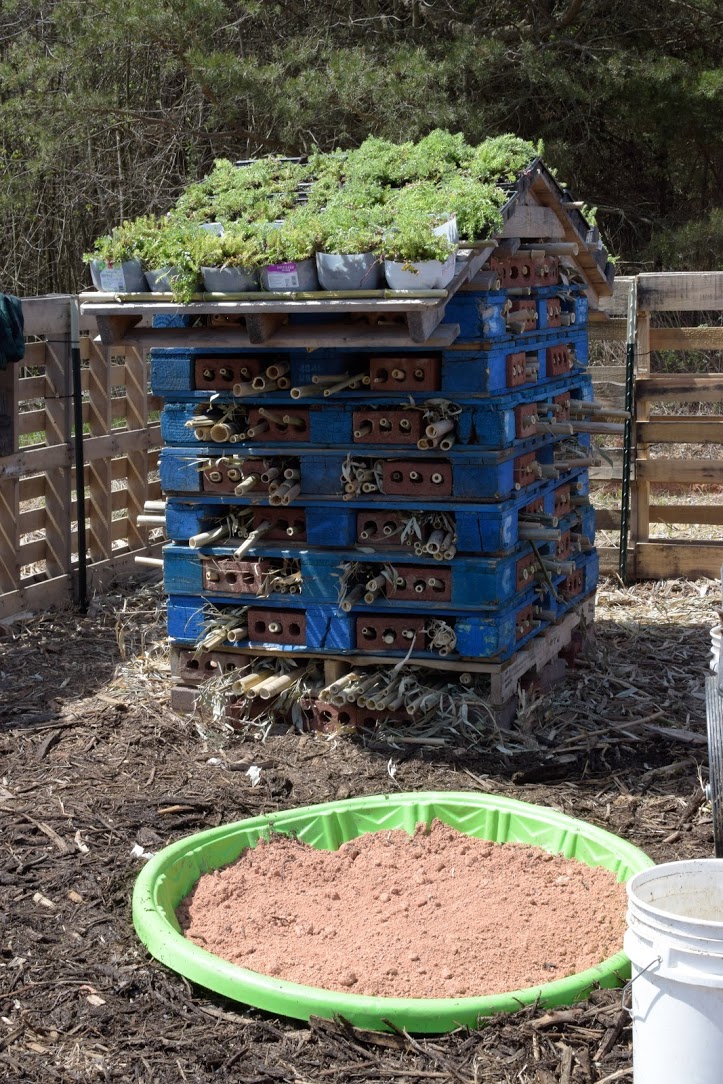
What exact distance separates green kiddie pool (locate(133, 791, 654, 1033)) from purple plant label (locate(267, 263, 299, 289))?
2.02 meters

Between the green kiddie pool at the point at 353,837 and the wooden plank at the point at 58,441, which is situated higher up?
the wooden plank at the point at 58,441

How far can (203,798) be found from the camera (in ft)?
16.4

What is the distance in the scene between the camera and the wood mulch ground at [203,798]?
10.7 feet

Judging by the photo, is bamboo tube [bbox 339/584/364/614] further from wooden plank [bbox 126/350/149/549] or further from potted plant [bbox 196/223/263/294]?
wooden plank [bbox 126/350/149/549]

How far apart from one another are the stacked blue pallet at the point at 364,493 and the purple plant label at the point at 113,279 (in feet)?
1.70

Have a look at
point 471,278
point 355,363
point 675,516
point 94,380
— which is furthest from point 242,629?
point 675,516

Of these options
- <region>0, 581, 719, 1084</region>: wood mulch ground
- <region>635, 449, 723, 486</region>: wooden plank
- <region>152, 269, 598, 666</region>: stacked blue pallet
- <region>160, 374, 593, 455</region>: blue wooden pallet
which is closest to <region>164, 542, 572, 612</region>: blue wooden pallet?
<region>152, 269, 598, 666</region>: stacked blue pallet

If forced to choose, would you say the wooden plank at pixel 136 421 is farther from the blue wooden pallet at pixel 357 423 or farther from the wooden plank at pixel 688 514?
the wooden plank at pixel 688 514

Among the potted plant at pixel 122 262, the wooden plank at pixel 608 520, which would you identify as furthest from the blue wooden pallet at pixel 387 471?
the wooden plank at pixel 608 520

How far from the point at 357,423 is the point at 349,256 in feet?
2.92

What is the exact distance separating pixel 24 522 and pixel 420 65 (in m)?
6.64

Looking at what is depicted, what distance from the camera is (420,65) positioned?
12.0 meters

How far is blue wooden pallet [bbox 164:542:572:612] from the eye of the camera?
5438mm

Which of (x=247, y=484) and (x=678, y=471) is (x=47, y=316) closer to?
(x=247, y=484)
